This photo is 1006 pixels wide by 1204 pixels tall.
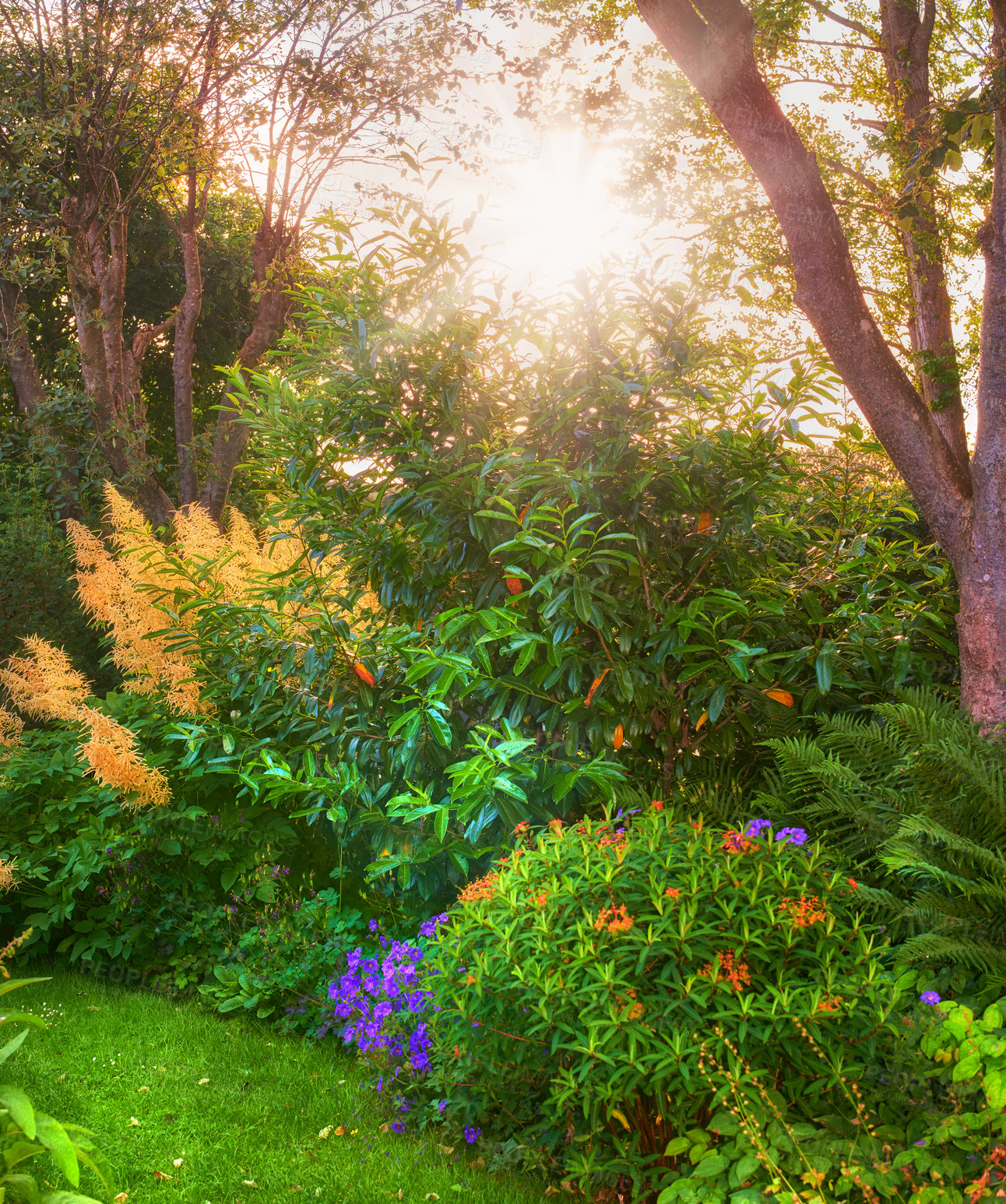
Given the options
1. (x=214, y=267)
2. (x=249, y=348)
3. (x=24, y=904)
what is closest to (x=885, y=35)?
(x=249, y=348)

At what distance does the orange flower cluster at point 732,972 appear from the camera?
7.00 feet

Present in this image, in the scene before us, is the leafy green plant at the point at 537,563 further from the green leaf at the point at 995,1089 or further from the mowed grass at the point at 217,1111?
the green leaf at the point at 995,1089

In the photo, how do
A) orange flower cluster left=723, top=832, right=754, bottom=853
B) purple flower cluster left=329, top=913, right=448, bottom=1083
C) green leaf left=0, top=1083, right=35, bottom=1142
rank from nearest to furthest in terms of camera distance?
green leaf left=0, top=1083, right=35, bottom=1142
orange flower cluster left=723, top=832, right=754, bottom=853
purple flower cluster left=329, top=913, right=448, bottom=1083

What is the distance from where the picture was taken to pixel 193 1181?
264cm

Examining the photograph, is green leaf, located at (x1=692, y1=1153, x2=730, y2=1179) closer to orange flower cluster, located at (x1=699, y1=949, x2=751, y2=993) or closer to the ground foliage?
orange flower cluster, located at (x1=699, y1=949, x2=751, y2=993)

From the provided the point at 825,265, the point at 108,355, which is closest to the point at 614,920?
the point at 825,265

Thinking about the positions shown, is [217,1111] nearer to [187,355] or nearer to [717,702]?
[717,702]

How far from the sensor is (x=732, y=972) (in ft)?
6.92

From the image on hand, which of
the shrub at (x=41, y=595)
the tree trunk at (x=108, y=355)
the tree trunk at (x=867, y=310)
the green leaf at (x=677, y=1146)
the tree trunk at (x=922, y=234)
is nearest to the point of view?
the green leaf at (x=677, y=1146)

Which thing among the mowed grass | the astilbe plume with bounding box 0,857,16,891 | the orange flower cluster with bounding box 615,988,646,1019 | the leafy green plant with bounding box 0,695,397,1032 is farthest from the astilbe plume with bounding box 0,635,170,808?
the orange flower cluster with bounding box 615,988,646,1019

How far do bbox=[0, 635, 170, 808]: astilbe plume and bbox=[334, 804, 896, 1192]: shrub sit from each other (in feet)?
5.53

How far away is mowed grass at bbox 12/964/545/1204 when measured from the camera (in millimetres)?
2578

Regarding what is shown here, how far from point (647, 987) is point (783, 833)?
22.7 inches

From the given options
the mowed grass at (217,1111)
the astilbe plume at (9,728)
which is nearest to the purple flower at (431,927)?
the mowed grass at (217,1111)
